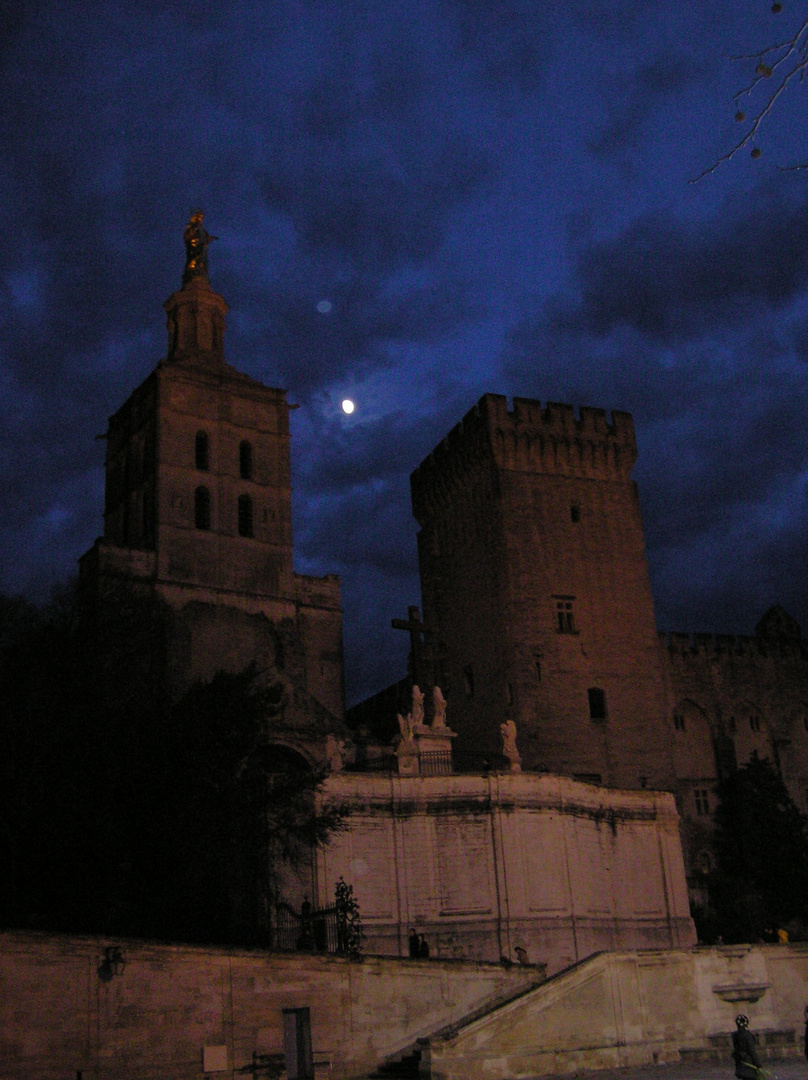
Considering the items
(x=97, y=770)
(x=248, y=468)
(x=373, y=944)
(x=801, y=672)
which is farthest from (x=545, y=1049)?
(x=801, y=672)

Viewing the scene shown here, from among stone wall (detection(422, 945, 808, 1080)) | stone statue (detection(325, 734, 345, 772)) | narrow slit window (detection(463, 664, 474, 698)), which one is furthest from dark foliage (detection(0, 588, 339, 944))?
narrow slit window (detection(463, 664, 474, 698))

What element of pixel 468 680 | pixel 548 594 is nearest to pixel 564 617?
pixel 548 594

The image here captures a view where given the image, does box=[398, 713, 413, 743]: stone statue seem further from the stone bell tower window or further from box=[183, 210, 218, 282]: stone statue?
box=[183, 210, 218, 282]: stone statue

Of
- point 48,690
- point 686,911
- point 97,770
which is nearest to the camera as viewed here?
point 97,770

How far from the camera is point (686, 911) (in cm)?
3588

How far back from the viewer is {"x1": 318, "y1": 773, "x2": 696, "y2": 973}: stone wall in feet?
101

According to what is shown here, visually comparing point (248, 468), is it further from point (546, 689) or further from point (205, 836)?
point (205, 836)

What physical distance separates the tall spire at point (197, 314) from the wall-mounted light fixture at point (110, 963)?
117 feet

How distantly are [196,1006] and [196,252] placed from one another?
41.3m

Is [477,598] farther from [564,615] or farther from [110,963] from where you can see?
[110,963]

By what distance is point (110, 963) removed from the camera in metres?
20.7

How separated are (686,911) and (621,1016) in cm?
1237

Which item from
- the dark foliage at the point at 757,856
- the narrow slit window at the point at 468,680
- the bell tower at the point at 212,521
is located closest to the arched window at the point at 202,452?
the bell tower at the point at 212,521

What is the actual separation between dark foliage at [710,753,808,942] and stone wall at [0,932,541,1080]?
22.0m
